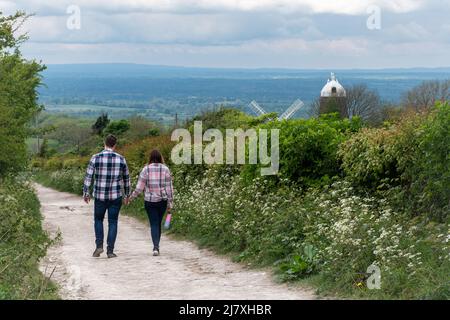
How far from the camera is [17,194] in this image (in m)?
20.2


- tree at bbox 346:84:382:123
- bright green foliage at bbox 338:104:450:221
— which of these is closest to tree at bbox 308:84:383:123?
tree at bbox 346:84:382:123

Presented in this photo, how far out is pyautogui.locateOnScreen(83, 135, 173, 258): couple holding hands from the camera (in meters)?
14.0

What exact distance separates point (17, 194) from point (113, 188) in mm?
6877

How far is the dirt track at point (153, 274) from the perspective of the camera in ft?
35.2

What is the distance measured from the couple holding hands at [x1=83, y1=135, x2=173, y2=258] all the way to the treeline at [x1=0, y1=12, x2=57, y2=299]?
1043mm

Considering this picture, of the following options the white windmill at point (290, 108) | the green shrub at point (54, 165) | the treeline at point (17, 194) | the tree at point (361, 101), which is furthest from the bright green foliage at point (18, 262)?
the tree at point (361, 101)

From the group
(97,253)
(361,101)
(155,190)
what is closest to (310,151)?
(155,190)

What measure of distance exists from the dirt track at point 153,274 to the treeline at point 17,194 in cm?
50

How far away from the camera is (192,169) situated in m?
23.7

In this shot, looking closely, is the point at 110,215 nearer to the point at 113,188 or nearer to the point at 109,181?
the point at 113,188

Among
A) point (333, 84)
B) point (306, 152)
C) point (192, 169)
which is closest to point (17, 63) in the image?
point (192, 169)

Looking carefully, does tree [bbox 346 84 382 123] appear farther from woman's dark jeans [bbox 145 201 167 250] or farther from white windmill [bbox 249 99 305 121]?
woman's dark jeans [bbox 145 201 167 250]

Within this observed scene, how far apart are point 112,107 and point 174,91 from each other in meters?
16.9

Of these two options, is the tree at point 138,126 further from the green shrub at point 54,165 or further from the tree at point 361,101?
the tree at point 361,101
